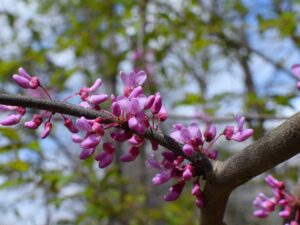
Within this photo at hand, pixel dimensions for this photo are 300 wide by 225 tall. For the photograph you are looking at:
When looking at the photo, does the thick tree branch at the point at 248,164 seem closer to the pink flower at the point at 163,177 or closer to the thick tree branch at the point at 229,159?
the thick tree branch at the point at 229,159

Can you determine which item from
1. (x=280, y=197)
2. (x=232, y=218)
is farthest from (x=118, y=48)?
(x=280, y=197)

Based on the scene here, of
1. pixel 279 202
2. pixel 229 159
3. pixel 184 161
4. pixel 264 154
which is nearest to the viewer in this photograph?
pixel 264 154

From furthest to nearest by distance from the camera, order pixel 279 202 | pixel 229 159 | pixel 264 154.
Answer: pixel 279 202 < pixel 229 159 < pixel 264 154

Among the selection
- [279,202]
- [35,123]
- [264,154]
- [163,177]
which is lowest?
[279,202]

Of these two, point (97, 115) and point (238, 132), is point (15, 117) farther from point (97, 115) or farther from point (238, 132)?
point (238, 132)

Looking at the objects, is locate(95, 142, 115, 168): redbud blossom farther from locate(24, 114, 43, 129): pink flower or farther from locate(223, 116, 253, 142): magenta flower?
locate(223, 116, 253, 142): magenta flower

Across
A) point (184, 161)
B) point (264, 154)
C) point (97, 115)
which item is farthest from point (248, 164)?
point (97, 115)

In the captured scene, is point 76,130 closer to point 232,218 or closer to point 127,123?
point 127,123
